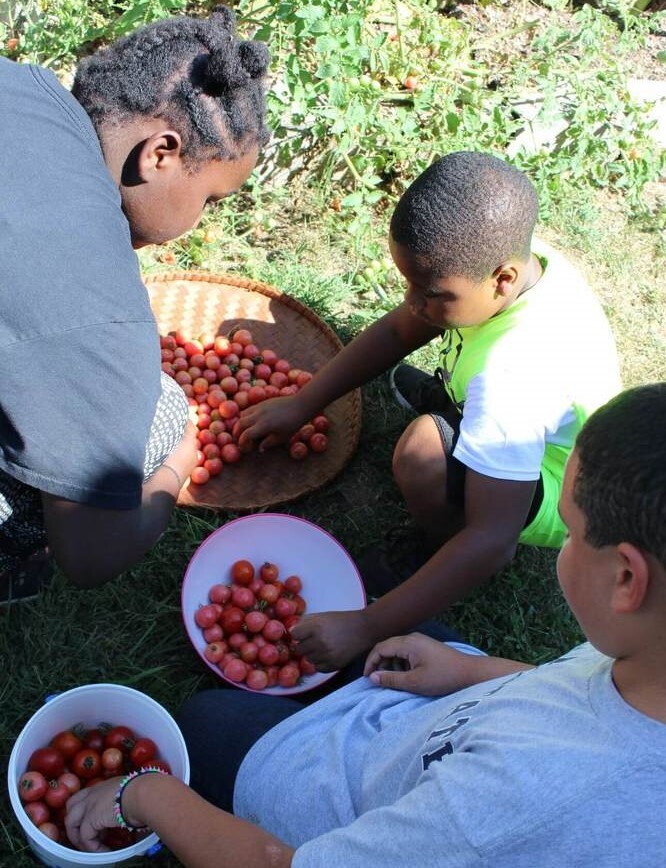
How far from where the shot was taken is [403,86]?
3879 millimetres

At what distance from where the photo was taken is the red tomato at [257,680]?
2221 millimetres

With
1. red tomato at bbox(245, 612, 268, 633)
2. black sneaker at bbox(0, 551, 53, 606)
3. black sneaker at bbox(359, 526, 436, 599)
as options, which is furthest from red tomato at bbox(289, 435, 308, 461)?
black sneaker at bbox(0, 551, 53, 606)

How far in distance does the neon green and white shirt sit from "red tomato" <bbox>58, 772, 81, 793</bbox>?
116cm

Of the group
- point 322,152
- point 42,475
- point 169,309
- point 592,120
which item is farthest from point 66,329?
point 592,120

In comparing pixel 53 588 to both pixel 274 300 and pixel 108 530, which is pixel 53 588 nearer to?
pixel 108 530

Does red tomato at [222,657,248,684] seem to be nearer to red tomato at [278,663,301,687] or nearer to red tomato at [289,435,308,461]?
red tomato at [278,663,301,687]

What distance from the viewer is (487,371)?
2.07 metres

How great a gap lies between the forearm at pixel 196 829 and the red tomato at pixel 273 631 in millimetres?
795

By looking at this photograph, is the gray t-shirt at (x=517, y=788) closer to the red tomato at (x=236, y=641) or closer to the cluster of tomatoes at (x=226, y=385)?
the red tomato at (x=236, y=641)

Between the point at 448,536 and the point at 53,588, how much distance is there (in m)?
1.20

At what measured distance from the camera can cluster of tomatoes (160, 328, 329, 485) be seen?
2787mm

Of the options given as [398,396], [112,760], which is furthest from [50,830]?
[398,396]

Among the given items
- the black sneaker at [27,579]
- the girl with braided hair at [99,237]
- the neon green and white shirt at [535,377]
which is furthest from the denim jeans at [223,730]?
the neon green and white shirt at [535,377]

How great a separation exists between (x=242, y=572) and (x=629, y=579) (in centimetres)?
155
